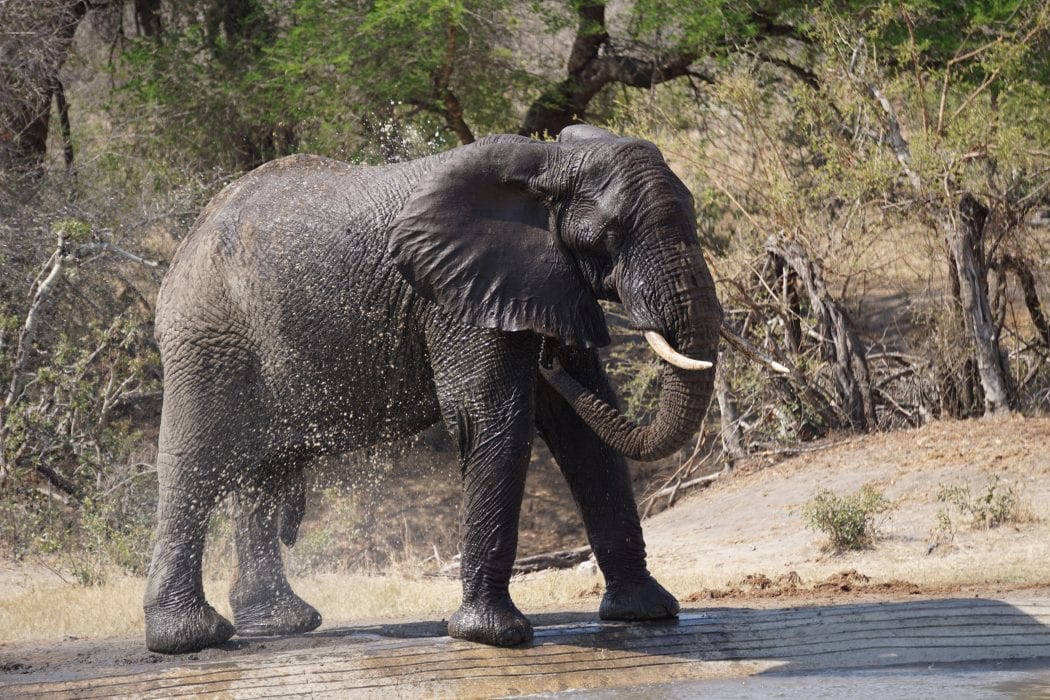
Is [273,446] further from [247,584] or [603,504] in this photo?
[603,504]

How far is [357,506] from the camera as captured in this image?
16.4 metres

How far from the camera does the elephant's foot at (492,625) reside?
7082 mm

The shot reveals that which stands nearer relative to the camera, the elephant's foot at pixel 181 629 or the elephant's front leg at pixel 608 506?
the elephant's foot at pixel 181 629

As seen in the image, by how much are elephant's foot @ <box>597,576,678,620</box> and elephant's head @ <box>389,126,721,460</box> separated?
939mm

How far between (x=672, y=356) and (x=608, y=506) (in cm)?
136

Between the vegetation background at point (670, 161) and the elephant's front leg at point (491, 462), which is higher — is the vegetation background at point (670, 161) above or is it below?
above

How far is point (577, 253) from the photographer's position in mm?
7121

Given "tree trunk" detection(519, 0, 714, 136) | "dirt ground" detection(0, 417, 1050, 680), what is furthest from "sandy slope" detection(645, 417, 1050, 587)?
"tree trunk" detection(519, 0, 714, 136)

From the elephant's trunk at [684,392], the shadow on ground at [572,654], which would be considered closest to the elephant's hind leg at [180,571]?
the shadow on ground at [572,654]

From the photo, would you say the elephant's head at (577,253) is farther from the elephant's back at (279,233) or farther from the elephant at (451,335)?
the elephant's back at (279,233)

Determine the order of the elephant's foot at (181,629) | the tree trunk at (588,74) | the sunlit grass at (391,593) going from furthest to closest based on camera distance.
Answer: the tree trunk at (588,74) → the sunlit grass at (391,593) → the elephant's foot at (181,629)

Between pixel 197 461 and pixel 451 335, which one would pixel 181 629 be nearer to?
pixel 197 461

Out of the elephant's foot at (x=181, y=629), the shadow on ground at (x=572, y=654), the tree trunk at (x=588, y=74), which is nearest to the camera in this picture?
the shadow on ground at (x=572, y=654)

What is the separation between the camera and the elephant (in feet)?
22.7
